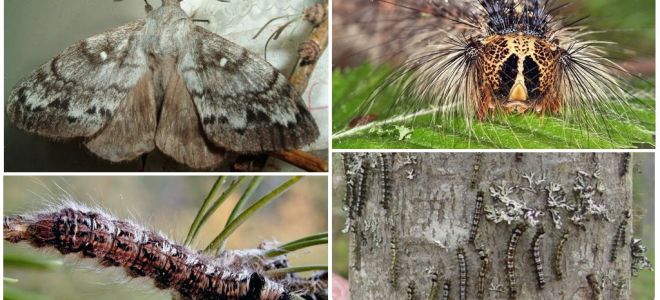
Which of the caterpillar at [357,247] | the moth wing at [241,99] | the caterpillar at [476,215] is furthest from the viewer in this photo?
the moth wing at [241,99]

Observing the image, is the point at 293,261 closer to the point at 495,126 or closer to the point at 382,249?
the point at 382,249

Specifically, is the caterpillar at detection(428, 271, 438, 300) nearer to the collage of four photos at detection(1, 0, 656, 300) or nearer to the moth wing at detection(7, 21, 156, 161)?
the collage of four photos at detection(1, 0, 656, 300)

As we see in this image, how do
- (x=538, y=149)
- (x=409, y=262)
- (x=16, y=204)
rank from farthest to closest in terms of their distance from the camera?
(x=16, y=204), (x=538, y=149), (x=409, y=262)

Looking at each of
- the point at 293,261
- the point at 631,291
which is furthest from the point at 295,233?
the point at 631,291

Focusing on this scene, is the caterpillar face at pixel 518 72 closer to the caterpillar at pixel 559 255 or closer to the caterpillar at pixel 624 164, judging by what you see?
the caterpillar at pixel 624 164

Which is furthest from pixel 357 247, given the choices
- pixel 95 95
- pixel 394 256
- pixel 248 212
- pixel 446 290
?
pixel 95 95

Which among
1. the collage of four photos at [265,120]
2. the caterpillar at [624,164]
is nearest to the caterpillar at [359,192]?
the collage of four photos at [265,120]

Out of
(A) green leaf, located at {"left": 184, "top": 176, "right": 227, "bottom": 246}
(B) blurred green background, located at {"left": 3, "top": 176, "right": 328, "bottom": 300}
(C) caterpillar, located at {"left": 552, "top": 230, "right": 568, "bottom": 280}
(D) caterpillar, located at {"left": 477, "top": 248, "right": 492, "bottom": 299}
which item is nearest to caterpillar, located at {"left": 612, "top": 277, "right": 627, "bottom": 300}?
(C) caterpillar, located at {"left": 552, "top": 230, "right": 568, "bottom": 280}
